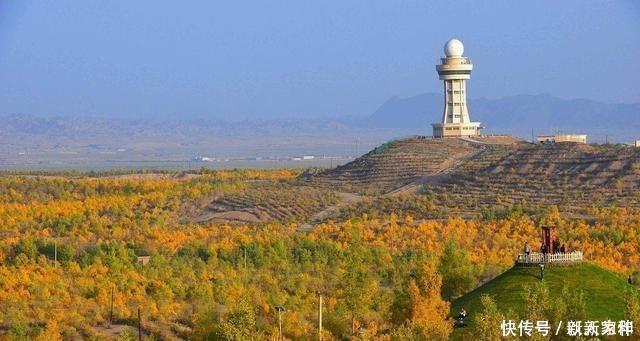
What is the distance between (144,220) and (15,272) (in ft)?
100

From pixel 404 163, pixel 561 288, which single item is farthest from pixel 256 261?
pixel 404 163

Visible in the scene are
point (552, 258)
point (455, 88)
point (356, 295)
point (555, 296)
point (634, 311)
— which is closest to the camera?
point (634, 311)

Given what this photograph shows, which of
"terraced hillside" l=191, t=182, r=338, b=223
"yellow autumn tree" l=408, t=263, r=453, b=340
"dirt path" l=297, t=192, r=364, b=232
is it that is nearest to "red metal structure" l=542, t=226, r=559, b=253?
"yellow autumn tree" l=408, t=263, r=453, b=340

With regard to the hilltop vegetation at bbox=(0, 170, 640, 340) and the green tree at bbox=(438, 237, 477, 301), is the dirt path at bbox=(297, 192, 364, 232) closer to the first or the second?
the hilltop vegetation at bbox=(0, 170, 640, 340)

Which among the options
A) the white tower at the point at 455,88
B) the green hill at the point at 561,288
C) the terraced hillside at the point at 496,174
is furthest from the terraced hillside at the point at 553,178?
the green hill at the point at 561,288

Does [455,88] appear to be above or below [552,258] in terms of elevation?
above

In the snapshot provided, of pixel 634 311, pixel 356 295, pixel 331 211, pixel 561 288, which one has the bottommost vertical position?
pixel 356 295

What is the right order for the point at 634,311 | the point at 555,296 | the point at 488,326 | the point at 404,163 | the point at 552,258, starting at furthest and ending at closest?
the point at 404,163 < the point at 552,258 < the point at 555,296 < the point at 634,311 < the point at 488,326

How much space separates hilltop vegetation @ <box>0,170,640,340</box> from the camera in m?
48.2

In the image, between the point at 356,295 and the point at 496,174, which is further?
the point at 496,174

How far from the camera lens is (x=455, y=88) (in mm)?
122750

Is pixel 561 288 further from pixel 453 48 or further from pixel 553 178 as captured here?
pixel 453 48

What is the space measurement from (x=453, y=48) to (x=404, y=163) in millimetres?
13145

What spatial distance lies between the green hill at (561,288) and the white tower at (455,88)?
74754 millimetres
